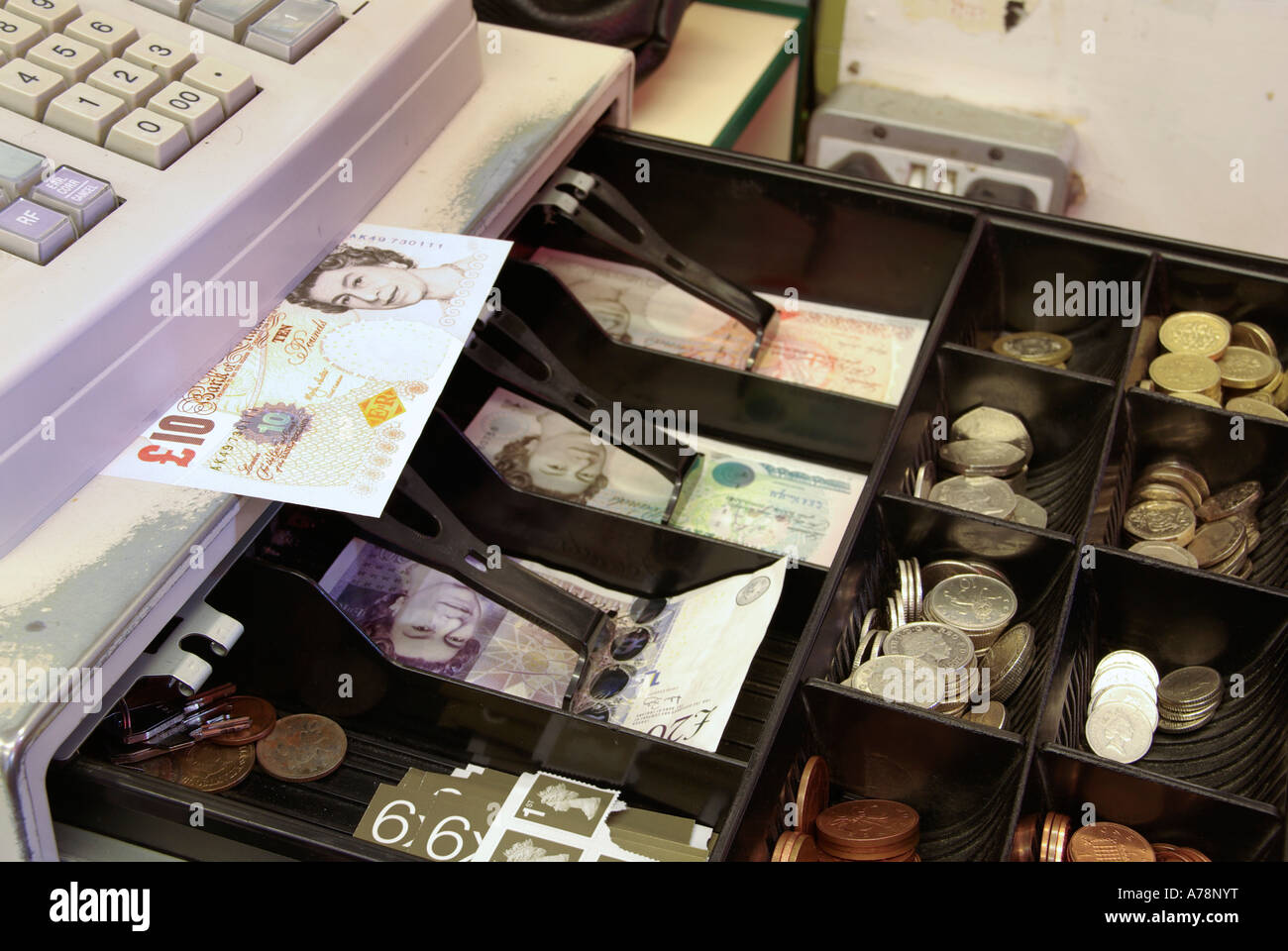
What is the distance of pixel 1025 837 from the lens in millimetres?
723

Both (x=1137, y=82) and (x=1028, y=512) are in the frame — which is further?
(x=1137, y=82)

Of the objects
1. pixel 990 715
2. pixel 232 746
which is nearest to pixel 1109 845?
pixel 990 715

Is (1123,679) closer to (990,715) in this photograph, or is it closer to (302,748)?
A: (990,715)

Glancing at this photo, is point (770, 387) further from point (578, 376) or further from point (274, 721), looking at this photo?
point (274, 721)

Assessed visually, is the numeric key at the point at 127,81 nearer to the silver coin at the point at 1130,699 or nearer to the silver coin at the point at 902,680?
the silver coin at the point at 902,680

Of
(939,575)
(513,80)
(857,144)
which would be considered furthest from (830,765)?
(857,144)

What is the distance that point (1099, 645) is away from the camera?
2.84 ft

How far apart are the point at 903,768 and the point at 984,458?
0.30 metres

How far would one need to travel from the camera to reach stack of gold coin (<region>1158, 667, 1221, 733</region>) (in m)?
0.82

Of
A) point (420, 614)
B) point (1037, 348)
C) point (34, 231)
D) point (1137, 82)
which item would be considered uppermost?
point (34, 231)

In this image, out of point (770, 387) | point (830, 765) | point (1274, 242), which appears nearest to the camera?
point (830, 765)

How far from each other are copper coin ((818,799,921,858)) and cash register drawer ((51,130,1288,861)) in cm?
2

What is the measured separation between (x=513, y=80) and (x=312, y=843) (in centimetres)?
65

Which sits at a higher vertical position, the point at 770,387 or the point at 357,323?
the point at 357,323
